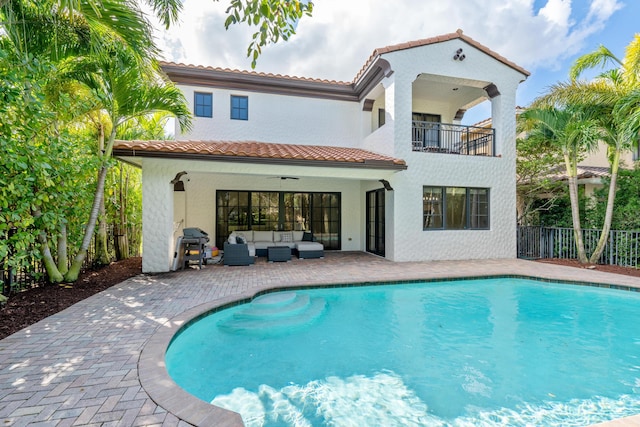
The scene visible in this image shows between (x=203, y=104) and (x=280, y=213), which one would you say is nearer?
(x=203, y=104)

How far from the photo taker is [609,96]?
413 inches

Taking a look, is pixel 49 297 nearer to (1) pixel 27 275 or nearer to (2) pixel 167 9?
(1) pixel 27 275

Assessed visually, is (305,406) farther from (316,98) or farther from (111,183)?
(316,98)

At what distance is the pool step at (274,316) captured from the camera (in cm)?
609

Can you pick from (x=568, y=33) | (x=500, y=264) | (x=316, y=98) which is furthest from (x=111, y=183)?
(x=568, y=33)

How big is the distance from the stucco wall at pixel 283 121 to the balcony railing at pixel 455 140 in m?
2.94

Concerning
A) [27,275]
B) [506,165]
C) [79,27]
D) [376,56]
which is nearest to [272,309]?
[27,275]

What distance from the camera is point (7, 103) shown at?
483 cm

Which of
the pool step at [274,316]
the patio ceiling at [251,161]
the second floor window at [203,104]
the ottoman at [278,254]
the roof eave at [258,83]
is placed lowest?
the pool step at [274,316]

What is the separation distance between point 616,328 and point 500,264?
5240mm

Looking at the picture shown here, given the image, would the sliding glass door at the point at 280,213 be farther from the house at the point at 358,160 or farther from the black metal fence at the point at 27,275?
the black metal fence at the point at 27,275

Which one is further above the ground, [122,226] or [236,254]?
[122,226]

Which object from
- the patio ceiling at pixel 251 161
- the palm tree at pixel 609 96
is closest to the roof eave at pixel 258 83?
the patio ceiling at pixel 251 161

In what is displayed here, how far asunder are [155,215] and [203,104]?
6.10 meters
